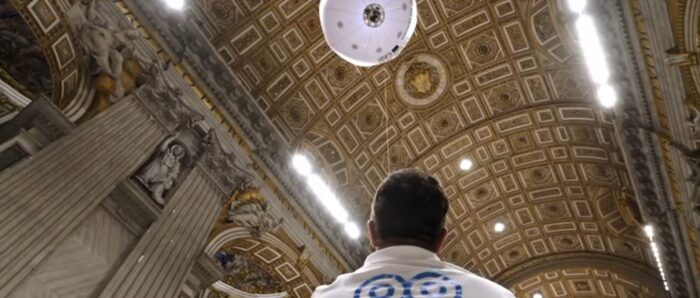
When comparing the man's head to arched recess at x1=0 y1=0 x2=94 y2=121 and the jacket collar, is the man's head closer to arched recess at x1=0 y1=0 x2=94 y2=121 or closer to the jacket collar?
the jacket collar

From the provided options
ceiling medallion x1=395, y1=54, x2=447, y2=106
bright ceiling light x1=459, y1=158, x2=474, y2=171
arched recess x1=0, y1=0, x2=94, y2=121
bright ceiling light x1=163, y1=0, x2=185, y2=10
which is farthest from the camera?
bright ceiling light x1=459, y1=158, x2=474, y2=171

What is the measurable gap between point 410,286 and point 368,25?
513cm

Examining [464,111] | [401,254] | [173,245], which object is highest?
[464,111]

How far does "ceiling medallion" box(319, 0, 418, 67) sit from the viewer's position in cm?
620

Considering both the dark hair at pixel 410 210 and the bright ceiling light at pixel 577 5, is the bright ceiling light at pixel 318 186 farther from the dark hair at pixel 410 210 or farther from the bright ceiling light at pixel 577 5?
the dark hair at pixel 410 210

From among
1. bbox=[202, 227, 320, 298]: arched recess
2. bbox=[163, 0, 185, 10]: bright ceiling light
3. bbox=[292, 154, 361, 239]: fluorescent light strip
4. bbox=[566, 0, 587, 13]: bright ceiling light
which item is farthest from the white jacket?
bbox=[292, 154, 361, 239]: fluorescent light strip

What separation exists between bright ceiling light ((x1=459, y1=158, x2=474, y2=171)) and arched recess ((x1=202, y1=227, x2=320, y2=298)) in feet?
17.3

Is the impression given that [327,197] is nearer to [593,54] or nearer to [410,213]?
[593,54]

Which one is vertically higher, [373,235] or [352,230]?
[352,230]

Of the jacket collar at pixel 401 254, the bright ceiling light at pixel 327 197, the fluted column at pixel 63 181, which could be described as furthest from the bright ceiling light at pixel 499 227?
the jacket collar at pixel 401 254

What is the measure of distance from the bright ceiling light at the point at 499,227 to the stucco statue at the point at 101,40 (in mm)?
11678

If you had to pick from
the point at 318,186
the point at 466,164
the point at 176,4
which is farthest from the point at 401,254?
the point at 466,164

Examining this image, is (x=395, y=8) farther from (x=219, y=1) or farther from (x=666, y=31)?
(x=219, y=1)

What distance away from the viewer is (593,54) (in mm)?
9477
